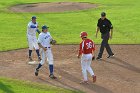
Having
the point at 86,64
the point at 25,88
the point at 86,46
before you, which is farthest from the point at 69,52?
the point at 25,88

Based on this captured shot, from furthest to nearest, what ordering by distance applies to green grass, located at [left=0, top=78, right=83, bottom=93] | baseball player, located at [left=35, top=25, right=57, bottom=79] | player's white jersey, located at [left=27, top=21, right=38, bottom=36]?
player's white jersey, located at [left=27, top=21, right=38, bottom=36]
baseball player, located at [left=35, top=25, right=57, bottom=79]
green grass, located at [left=0, top=78, right=83, bottom=93]

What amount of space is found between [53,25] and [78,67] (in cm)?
1175

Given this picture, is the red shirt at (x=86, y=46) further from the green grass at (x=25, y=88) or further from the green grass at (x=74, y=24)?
the green grass at (x=74, y=24)

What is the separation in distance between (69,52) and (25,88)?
251 inches

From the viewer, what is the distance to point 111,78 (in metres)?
15.1

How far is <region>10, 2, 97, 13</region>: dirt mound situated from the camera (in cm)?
3672

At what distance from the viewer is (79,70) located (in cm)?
1625

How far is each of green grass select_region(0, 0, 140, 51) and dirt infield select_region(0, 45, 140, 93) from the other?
2024mm

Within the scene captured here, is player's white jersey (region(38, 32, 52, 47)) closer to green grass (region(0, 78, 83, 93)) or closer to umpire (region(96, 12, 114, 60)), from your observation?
green grass (region(0, 78, 83, 93))

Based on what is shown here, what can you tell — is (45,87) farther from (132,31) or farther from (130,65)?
(132,31)

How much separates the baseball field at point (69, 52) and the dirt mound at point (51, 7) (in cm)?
10

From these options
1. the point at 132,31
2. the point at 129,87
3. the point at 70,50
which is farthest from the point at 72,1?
the point at 129,87

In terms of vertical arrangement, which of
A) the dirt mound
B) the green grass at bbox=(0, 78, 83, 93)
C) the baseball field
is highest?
the dirt mound

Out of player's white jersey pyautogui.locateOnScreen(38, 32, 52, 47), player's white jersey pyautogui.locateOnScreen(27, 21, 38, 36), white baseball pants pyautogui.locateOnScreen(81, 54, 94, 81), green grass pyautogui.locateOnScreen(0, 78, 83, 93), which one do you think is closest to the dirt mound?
player's white jersey pyautogui.locateOnScreen(27, 21, 38, 36)
